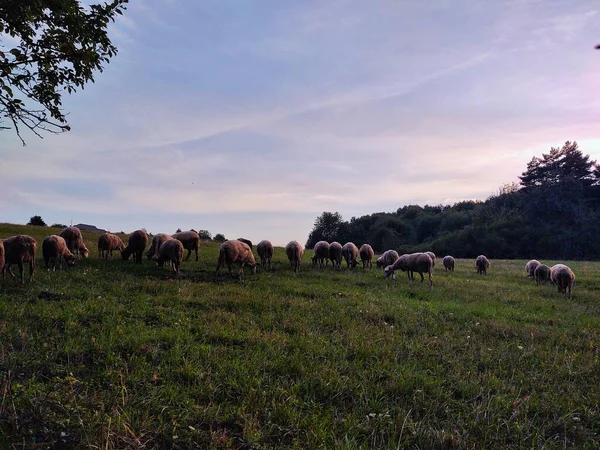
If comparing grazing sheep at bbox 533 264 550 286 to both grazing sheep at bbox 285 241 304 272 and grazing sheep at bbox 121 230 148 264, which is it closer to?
grazing sheep at bbox 285 241 304 272

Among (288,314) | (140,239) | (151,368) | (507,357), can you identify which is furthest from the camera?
(140,239)

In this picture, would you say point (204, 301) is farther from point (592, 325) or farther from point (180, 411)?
point (592, 325)

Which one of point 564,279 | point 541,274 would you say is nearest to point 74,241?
point 564,279

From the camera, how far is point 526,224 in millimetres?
61594

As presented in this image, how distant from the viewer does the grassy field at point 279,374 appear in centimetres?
426

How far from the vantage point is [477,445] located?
14.3ft

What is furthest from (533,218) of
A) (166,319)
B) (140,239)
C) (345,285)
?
(166,319)

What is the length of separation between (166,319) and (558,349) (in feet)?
26.0

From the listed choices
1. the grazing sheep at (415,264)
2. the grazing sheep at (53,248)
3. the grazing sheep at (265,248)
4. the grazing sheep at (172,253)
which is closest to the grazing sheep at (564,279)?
the grazing sheep at (415,264)

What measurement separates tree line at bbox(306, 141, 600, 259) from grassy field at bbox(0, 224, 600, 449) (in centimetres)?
5513

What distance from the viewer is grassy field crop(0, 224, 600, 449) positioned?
14.0 ft

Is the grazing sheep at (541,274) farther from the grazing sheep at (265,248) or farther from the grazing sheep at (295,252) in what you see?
the grazing sheep at (265,248)

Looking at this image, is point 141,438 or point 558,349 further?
point 558,349

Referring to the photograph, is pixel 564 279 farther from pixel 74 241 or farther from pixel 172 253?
pixel 74 241
